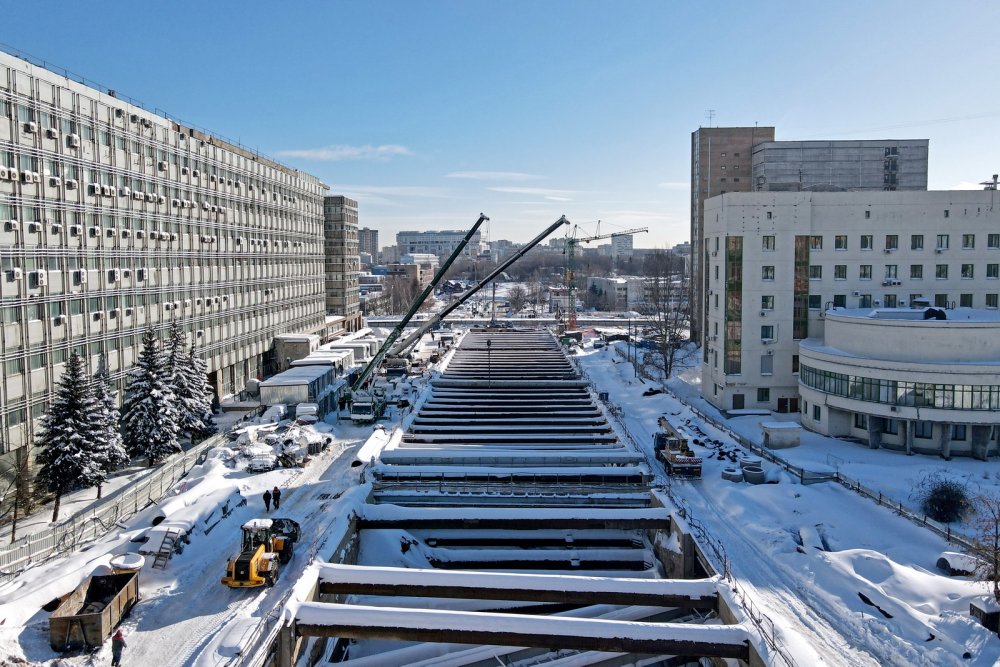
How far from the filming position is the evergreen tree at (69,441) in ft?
69.5

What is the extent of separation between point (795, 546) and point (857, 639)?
4343mm

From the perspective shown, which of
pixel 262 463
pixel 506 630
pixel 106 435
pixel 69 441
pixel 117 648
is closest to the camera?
pixel 117 648

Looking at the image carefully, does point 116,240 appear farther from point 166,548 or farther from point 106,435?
point 166,548

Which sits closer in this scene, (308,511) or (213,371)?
(308,511)

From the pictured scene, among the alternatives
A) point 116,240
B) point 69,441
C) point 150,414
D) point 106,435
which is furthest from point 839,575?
point 116,240

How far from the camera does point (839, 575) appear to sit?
1545cm

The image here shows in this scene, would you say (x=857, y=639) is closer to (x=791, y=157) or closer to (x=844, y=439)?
(x=844, y=439)

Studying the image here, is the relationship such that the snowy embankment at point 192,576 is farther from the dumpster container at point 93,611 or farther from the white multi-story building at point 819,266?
the white multi-story building at point 819,266

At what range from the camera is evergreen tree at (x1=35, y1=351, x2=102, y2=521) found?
2119 cm

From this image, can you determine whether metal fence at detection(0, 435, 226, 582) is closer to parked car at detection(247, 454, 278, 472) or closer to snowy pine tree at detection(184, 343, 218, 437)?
parked car at detection(247, 454, 278, 472)

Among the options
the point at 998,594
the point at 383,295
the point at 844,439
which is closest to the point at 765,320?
the point at 844,439

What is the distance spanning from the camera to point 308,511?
1988 centimetres

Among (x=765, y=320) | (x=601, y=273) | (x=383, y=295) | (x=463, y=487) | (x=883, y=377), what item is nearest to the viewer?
(x=463, y=487)

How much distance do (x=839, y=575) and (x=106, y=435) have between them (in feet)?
74.3
